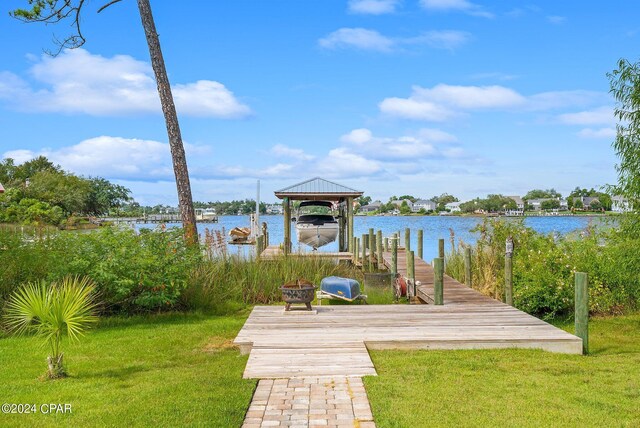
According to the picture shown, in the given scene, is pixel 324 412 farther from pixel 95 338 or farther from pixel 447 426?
pixel 95 338

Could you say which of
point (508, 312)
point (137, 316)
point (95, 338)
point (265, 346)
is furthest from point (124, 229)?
point (508, 312)

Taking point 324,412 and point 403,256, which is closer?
point 324,412

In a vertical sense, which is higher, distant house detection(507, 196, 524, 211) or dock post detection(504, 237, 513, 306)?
distant house detection(507, 196, 524, 211)

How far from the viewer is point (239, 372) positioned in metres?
6.45

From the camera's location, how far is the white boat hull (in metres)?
23.7

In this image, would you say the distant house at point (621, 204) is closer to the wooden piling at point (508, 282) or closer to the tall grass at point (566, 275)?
the tall grass at point (566, 275)

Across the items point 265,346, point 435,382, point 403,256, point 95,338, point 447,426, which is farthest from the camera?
point 403,256

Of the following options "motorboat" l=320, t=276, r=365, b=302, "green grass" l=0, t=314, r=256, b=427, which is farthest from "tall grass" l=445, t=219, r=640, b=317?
"green grass" l=0, t=314, r=256, b=427

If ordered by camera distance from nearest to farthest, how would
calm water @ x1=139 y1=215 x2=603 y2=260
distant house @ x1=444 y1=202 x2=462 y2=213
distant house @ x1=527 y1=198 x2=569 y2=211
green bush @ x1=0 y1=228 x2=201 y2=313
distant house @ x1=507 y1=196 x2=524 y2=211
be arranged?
1. green bush @ x1=0 y1=228 x2=201 y2=313
2. calm water @ x1=139 y1=215 x2=603 y2=260
3. distant house @ x1=507 y1=196 x2=524 y2=211
4. distant house @ x1=527 y1=198 x2=569 y2=211
5. distant house @ x1=444 y1=202 x2=462 y2=213

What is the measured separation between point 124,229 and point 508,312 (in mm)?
6901

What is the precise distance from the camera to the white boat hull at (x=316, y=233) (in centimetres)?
2366

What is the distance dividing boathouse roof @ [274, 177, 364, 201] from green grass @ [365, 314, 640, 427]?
1283 cm

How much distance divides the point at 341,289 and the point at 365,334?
334 centimetres

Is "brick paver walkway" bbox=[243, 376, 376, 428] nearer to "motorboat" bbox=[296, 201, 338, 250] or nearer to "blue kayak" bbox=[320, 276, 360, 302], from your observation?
"blue kayak" bbox=[320, 276, 360, 302]
